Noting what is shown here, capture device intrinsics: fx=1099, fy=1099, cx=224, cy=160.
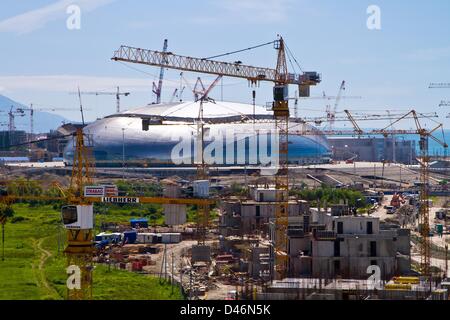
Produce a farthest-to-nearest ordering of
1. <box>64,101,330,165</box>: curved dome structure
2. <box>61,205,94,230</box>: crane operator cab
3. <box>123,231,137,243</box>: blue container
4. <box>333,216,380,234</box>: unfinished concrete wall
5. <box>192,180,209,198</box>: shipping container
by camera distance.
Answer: <box>64,101,330,165</box>: curved dome structure → <box>123,231,137,243</box>: blue container → <box>192,180,209,198</box>: shipping container → <box>333,216,380,234</box>: unfinished concrete wall → <box>61,205,94,230</box>: crane operator cab

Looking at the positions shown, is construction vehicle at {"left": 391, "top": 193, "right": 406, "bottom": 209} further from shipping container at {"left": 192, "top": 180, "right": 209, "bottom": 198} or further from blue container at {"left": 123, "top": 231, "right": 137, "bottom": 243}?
shipping container at {"left": 192, "top": 180, "right": 209, "bottom": 198}

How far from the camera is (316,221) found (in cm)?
3997

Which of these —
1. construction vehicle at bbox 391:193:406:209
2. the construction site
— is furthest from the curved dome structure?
construction vehicle at bbox 391:193:406:209

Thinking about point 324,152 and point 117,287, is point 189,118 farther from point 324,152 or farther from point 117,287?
point 117,287

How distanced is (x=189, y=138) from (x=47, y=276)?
180ft

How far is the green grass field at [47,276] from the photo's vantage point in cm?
3443

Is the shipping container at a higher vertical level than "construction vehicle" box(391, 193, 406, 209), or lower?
higher

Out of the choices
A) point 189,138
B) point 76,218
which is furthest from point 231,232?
point 189,138

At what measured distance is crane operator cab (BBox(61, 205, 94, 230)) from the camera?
31.5 m

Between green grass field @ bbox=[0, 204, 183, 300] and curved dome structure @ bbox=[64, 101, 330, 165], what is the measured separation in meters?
38.2

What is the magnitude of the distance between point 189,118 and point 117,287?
2386 inches

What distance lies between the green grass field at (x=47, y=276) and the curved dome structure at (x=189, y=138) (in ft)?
125
